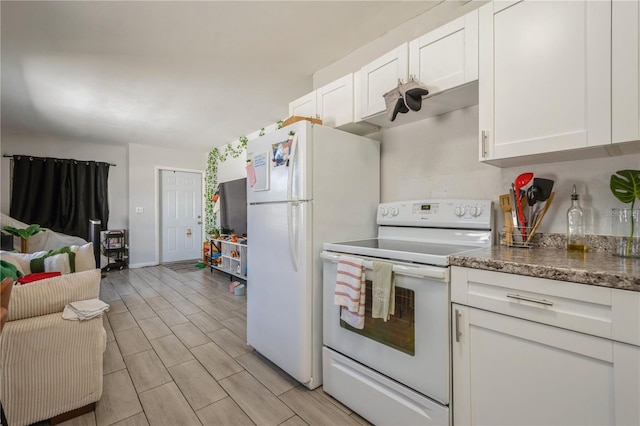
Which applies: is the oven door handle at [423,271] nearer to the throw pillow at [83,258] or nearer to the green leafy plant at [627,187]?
the green leafy plant at [627,187]

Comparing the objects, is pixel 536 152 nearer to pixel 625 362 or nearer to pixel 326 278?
pixel 625 362

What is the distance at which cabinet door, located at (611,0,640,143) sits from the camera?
1020mm

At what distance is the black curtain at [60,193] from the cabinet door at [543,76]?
6364mm

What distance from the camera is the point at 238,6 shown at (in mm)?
1901

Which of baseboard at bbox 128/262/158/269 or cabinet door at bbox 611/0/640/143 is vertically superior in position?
cabinet door at bbox 611/0/640/143

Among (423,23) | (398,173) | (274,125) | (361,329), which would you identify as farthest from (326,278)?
(274,125)

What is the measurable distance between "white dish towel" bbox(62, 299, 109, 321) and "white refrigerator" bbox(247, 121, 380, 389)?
37.2 inches

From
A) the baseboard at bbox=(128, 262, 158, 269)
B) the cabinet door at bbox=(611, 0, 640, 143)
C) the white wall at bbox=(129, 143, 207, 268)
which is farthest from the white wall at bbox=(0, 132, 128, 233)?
the cabinet door at bbox=(611, 0, 640, 143)

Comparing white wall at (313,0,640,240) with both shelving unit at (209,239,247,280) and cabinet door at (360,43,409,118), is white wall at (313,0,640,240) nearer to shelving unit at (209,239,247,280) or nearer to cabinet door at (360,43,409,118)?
cabinet door at (360,43,409,118)

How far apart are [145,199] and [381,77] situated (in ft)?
18.1

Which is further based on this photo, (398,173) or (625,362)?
(398,173)

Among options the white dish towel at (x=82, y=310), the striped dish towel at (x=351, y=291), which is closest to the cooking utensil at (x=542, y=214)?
the striped dish towel at (x=351, y=291)

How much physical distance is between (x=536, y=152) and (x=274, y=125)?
12.7 ft

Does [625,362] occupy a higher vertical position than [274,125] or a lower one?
lower
